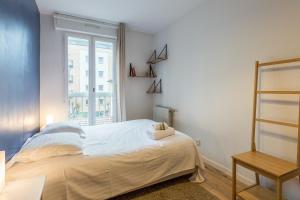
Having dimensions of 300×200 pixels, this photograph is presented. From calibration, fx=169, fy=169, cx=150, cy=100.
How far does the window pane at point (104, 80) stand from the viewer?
3609 millimetres

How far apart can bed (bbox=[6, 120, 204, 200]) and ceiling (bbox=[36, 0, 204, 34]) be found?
2073mm

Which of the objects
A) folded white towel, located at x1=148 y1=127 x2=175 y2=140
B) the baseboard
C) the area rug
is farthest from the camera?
folded white towel, located at x1=148 y1=127 x2=175 y2=140

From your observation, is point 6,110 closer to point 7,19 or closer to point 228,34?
point 7,19

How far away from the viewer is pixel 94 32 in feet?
11.1

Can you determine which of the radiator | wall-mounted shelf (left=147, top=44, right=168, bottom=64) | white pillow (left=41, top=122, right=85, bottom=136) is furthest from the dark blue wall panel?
wall-mounted shelf (left=147, top=44, right=168, bottom=64)

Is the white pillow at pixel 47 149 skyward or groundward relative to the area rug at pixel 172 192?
skyward

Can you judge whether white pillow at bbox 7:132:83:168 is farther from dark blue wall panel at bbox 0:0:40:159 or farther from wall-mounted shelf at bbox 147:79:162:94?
wall-mounted shelf at bbox 147:79:162:94

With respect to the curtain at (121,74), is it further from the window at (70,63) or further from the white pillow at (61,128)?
the white pillow at (61,128)

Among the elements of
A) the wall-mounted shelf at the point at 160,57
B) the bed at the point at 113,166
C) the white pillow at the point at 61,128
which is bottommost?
the bed at the point at 113,166

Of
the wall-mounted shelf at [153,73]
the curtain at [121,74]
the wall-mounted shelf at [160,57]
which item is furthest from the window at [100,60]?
the wall-mounted shelf at [160,57]

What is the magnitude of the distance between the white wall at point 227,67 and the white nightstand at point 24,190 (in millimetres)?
2152

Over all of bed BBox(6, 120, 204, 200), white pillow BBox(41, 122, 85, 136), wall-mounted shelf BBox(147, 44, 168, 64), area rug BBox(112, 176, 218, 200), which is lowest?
area rug BBox(112, 176, 218, 200)

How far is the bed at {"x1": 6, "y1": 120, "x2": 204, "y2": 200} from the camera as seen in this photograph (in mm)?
1441

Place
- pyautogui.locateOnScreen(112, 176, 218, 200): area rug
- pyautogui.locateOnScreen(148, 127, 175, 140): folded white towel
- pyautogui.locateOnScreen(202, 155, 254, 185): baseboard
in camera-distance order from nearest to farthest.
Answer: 1. pyautogui.locateOnScreen(112, 176, 218, 200): area rug
2. pyautogui.locateOnScreen(202, 155, 254, 185): baseboard
3. pyautogui.locateOnScreen(148, 127, 175, 140): folded white towel
